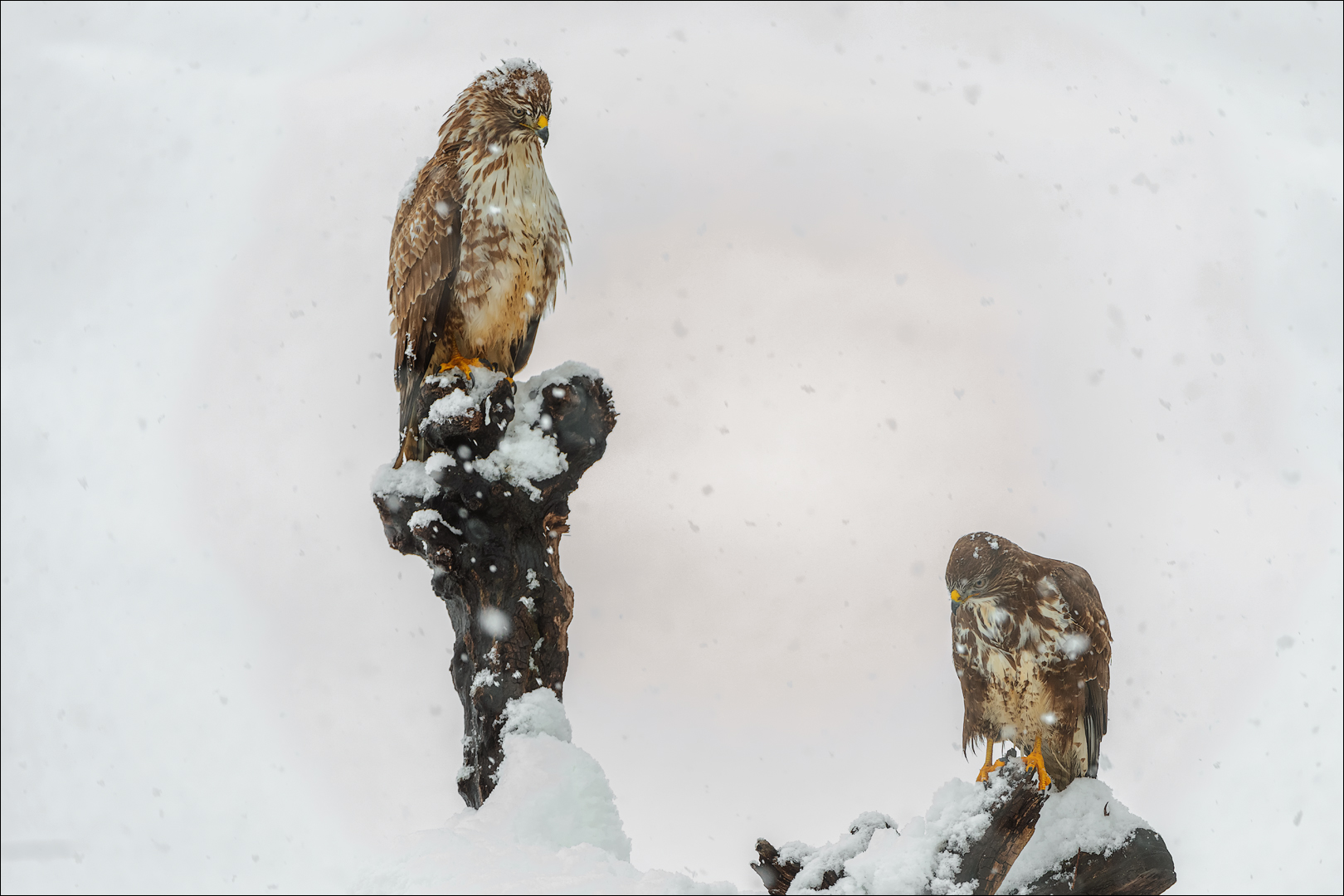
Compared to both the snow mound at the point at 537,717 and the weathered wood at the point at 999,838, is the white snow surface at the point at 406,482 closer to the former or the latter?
the snow mound at the point at 537,717

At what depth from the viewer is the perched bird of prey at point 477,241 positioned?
11.9 ft

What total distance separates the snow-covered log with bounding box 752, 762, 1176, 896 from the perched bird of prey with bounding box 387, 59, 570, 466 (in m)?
2.29

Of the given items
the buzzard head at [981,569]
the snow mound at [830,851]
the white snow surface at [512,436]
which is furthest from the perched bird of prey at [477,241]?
the snow mound at [830,851]

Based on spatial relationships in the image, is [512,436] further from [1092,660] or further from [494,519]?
[1092,660]

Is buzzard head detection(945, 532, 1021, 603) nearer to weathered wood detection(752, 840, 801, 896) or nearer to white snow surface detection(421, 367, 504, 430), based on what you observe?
weathered wood detection(752, 840, 801, 896)

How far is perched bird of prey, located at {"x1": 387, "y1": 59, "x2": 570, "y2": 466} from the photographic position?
11.9 ft

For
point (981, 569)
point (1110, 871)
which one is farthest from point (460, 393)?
point (1110, 871)

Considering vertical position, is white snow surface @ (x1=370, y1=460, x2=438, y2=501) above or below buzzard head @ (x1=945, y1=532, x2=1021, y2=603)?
above

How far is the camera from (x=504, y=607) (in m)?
3.59

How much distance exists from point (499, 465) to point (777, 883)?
191 centimetres

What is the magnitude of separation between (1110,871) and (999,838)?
0.56 m

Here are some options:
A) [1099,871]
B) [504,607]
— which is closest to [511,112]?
[504,607]

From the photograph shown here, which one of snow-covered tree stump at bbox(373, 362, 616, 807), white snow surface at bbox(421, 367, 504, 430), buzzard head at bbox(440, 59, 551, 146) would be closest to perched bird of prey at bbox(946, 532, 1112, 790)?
snow-covered tree stump at bbox(373, 362, 616, 807)

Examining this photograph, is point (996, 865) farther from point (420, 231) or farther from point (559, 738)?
point (420, 231)
